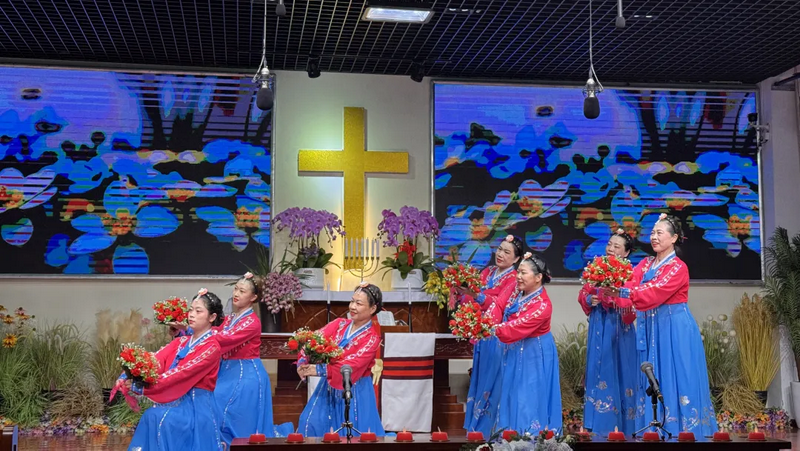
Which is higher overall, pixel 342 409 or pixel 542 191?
pixel 542 191

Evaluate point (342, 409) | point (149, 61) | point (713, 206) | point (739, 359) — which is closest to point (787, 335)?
point (739, 359)

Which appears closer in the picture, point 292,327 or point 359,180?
point 292,327

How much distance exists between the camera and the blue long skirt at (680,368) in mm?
6926

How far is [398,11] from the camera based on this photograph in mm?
8914

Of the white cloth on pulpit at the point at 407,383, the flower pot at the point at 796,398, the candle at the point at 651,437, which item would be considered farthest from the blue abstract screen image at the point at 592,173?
the candle at the point at 651,437

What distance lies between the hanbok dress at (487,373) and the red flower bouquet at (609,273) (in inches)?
35.4

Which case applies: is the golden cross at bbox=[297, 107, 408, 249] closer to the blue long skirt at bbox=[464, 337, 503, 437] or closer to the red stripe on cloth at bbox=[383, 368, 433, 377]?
the red stripe on cloth at bbox=[383, 368, 433, 377]

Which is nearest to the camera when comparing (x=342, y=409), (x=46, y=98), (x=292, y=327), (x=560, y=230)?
(x=342, y=409)

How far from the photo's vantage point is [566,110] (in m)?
11.4

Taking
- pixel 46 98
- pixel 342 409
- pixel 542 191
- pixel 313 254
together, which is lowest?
pixel 342 409

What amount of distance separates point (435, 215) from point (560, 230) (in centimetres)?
→ 151

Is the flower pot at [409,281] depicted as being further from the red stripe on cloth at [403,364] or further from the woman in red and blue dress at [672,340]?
the woman in red and blue dress at [672,340]

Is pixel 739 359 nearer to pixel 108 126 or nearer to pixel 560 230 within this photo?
pixel 560 230

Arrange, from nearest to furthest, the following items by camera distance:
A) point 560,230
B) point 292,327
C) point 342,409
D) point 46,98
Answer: point 342,409
point 292,327
point 46,98
point 560,230
